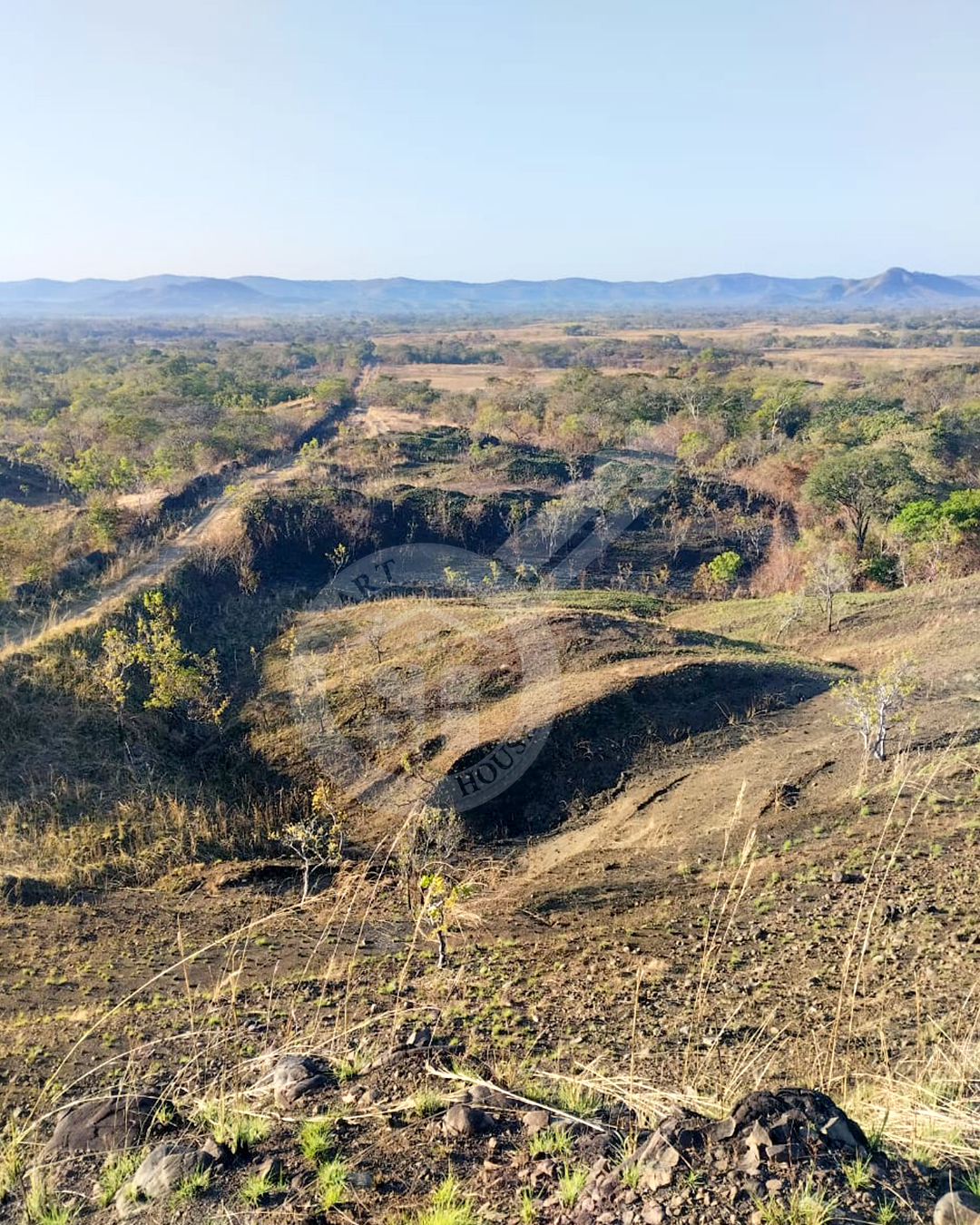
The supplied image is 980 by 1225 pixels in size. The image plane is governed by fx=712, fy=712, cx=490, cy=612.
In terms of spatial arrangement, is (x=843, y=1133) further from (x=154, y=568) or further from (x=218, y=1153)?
(x=154, y=568)

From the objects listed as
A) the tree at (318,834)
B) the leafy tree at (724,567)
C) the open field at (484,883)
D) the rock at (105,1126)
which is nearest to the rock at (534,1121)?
the open field at (484,883)

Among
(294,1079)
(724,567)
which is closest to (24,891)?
(294,1079)

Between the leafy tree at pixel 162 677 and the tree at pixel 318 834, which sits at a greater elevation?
the leafy tree at pixel 162 677

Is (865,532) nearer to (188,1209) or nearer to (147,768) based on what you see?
(147,768)

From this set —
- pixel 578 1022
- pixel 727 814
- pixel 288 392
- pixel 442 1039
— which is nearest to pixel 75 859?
pixel 442 1039

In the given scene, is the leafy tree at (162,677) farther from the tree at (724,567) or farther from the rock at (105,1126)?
the tree at (724,567)
